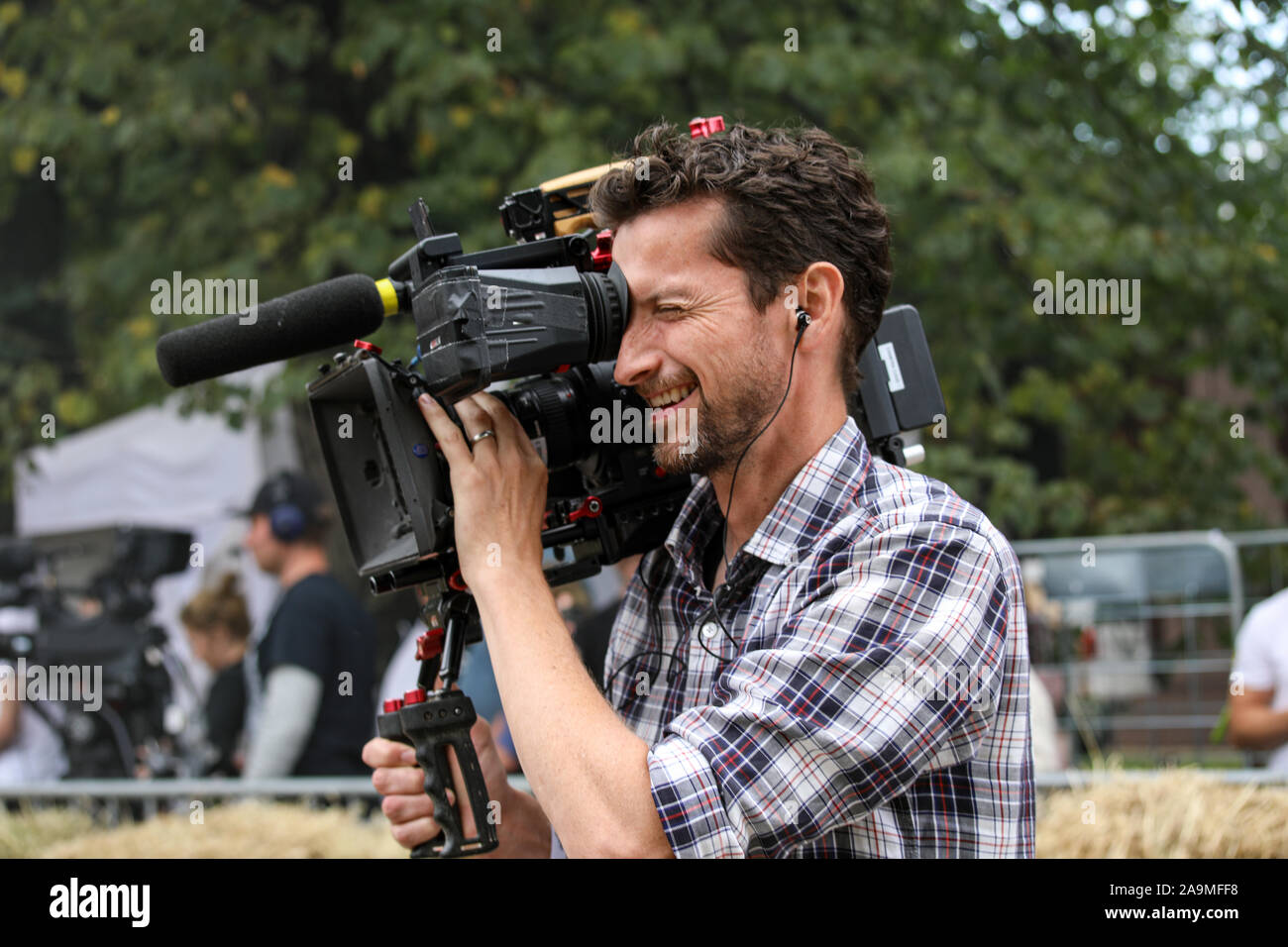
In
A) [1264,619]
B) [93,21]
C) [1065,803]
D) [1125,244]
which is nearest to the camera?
[1065,803]

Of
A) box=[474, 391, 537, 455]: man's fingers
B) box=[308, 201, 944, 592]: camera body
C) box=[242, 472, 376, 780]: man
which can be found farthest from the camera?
box=[242, 472, 376, 780]: man

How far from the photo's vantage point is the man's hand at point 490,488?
5.34ft

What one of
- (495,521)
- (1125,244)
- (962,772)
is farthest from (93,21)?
(962,772)

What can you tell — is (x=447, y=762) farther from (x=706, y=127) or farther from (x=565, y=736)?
(x=706, y=127)

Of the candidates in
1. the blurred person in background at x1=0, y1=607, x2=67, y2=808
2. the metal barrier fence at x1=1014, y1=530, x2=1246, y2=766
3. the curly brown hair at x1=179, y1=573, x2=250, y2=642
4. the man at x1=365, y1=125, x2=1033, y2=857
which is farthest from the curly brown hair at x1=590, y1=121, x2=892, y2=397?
the blurred person in background at x1=0, y1=607, x2=67, y2=808

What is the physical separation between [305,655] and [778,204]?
9.99 ft

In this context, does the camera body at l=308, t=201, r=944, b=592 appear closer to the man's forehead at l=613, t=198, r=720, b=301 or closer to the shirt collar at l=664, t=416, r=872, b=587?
the man's forehead at l=613, t=198, r=720, b=301

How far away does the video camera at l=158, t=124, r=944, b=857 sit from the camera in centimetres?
160

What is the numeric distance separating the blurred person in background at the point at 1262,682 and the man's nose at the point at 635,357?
2.97m

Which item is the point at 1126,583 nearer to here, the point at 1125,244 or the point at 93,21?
the point at 1125,244

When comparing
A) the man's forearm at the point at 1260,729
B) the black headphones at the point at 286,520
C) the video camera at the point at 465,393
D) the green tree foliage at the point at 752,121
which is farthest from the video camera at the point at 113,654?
the man's forearm at the point at 1260,729

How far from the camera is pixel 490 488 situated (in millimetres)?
1646

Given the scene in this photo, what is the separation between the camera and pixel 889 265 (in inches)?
70.6
